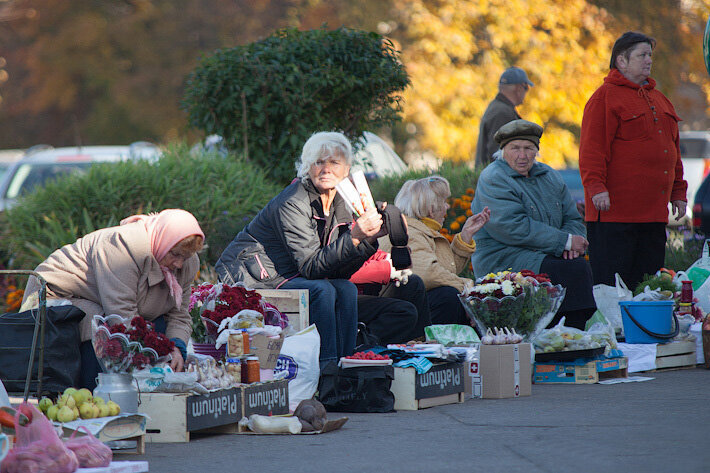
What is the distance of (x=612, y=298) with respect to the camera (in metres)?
7.56

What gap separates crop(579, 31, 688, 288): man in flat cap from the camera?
7.61m

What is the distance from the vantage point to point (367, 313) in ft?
22.2

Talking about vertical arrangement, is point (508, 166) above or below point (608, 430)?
above

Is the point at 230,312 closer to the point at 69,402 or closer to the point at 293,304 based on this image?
the point at 293,304

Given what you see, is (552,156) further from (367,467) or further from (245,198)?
(367,467)

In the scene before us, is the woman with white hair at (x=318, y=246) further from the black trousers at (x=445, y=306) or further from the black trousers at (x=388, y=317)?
the black trousers at (x=445, y=306)

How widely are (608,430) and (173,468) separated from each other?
6.50 ft

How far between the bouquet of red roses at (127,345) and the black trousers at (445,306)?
2.72 metres

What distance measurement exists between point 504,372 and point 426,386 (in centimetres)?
57

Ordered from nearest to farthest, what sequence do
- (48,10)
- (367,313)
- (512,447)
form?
(512,447) → (367,313) → (48,10)

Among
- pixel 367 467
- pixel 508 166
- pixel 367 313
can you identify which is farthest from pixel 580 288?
pixel 367 467

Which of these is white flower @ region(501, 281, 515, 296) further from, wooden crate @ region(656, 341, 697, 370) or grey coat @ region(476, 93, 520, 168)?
grey coat @ region(476, 93, 520, 168)

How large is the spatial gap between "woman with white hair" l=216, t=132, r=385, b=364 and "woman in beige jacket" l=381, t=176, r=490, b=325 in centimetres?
93

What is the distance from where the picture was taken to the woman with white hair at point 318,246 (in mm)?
6188
